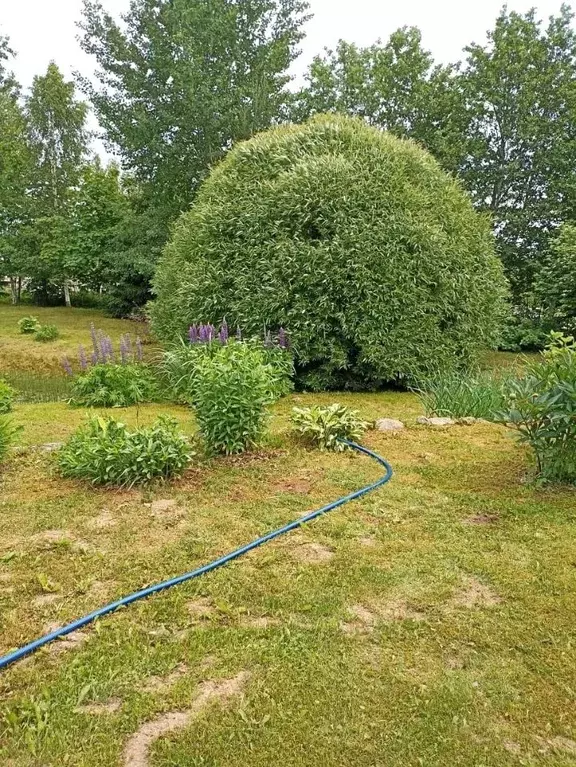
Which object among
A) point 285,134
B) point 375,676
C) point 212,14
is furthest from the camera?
point 212,14

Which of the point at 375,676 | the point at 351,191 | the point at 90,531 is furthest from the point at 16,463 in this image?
the point at 351,191

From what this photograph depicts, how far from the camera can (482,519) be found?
3.07m

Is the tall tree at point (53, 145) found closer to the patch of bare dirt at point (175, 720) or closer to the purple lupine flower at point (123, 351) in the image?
the purple lupine flower at point (123, 351)

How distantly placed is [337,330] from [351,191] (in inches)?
65.2

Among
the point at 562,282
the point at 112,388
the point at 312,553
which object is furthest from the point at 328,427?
the point at 562,282

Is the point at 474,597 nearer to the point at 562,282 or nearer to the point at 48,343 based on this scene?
the point at 562,282

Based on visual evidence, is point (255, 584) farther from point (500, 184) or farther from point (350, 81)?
point (350, 81)

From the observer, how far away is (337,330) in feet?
22.6

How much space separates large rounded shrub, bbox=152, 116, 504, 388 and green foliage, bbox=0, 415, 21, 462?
11.3ft

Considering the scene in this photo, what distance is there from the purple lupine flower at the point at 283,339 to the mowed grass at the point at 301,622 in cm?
305

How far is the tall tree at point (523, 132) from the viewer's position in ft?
42.3

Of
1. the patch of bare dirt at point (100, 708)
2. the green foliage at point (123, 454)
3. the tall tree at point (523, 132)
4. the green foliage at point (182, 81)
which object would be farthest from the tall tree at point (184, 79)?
the patch of bare dirt at point (100, 708)

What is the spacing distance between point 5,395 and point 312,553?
312 cm

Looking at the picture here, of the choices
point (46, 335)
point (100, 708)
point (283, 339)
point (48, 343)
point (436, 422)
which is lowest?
point (48, 343)
